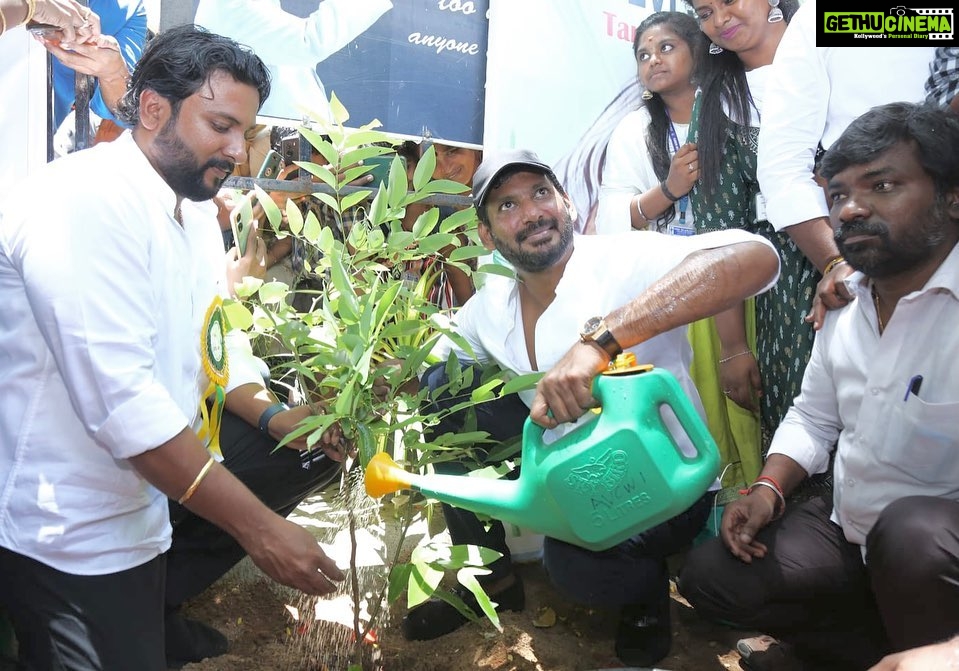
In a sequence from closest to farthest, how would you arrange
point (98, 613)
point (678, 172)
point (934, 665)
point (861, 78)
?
point (934, 665) < point (98, 613) < point (861, 78) < point (678, 172)

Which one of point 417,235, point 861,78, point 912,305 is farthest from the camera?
point 861,78

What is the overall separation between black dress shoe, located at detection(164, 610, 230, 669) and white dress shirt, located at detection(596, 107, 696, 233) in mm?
1582

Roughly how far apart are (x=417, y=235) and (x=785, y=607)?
1051 mm

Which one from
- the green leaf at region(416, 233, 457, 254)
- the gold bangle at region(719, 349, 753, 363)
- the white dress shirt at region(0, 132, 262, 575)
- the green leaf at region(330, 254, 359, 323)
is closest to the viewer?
Answer: the white dress shirt at region(0, 132, 262, 575)

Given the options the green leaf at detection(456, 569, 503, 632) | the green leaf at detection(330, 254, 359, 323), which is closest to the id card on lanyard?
the green leaf at detection(330, 254, 359, 323)

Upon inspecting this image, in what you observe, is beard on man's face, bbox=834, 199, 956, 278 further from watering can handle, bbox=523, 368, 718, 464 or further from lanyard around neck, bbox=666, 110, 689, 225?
lanyard around neck, bbox=666, 110, 689, 225

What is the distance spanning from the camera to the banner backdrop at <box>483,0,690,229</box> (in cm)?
272

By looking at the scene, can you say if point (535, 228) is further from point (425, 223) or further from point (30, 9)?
point (30, 9)

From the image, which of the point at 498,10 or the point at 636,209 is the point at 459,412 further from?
the point at 498,10

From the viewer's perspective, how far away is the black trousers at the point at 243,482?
1.71 meters

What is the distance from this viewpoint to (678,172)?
86.9 inches

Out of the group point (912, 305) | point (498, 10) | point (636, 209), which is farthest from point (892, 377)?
point (498, 10)

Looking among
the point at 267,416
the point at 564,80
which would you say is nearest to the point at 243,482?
the point at 267,416

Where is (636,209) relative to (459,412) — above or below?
above
